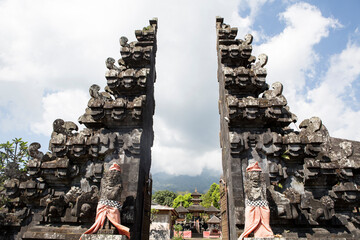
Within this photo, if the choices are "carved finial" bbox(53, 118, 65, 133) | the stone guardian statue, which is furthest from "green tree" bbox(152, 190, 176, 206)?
the stone guardian statue

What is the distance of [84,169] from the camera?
26.2ft

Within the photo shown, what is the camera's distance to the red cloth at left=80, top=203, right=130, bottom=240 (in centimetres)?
571

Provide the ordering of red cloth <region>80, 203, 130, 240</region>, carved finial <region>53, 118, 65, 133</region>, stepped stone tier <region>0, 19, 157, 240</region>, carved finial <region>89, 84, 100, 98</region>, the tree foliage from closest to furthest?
red cloth <region>80, 203, 130, 240</region> → stepped stone tier <region>0, 19, 157, 240</region> → carved finial <region>53, 118, 65, 133</region> → carved finial <region>89, 84, 100, 98</region> → the tree foliage

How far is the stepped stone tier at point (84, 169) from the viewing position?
7223 mm

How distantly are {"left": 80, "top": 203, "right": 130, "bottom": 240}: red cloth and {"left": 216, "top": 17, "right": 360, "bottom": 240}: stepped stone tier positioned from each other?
309cm

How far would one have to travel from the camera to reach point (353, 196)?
7789 millimetres

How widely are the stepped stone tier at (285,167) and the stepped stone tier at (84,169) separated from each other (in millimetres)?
2852

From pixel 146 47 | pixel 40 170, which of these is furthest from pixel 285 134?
pixel 40 170

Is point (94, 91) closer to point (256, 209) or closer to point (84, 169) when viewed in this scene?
point (84, 169)

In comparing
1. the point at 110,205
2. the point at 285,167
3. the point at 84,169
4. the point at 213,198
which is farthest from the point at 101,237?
the point at 213,198

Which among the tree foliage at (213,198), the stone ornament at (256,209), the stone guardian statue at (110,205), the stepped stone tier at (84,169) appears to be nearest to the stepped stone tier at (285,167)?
the stone ornament at (256,209)

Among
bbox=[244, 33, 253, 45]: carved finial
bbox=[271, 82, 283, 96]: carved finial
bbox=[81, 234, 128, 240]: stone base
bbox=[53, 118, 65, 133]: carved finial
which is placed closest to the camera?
bbox=[81, 234, 128, 240]: stone base

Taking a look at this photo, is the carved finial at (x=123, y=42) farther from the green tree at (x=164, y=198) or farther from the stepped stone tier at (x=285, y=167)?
the green tree at (x=164, y=198)

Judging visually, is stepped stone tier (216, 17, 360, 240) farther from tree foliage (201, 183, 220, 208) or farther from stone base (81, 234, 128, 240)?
tree foliage (201, 183, 220, 208)
